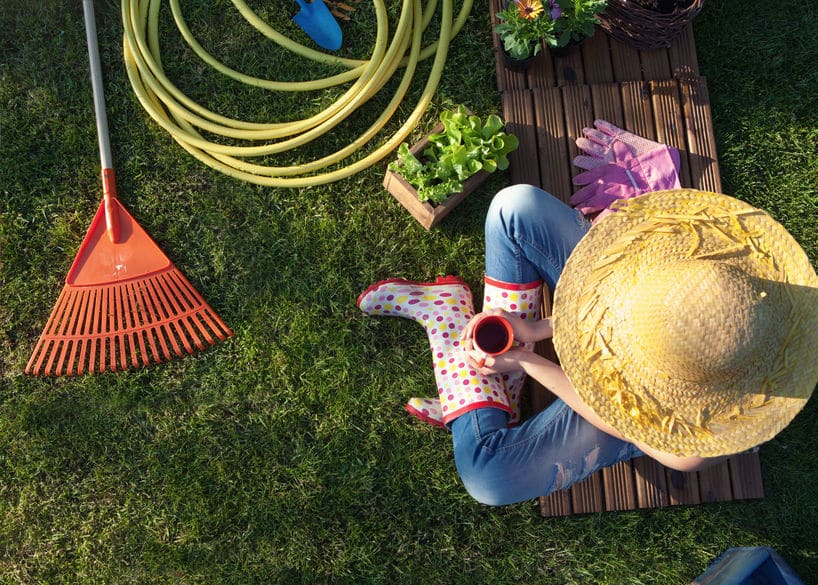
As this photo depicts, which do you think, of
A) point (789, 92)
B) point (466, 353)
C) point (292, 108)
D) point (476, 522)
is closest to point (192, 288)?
point (292, 108)

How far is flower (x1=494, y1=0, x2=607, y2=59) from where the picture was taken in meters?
2.74

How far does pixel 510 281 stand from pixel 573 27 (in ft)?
3.67

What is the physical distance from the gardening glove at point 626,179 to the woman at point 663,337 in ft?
1.29

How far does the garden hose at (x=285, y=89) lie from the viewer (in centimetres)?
299

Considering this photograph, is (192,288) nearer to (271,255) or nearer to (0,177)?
(271,255)

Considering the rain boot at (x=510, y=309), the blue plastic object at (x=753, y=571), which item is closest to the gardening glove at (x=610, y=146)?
the rain boot at (x=510, y=309)

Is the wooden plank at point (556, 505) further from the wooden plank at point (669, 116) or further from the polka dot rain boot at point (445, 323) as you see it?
the wooden plank at point (669, 116)

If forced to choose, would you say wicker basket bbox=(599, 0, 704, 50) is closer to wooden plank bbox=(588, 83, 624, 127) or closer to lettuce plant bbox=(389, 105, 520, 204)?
wooden plank bbox=(588, 83, 624, 127)

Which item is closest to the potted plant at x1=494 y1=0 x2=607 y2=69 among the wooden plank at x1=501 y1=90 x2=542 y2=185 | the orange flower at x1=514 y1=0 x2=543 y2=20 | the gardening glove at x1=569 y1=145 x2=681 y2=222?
the orange flower at x1=514 y1=0 x2=543 y2=20

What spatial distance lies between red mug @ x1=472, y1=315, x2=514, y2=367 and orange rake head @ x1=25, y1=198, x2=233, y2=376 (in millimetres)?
1243

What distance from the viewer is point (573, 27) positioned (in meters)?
2.80

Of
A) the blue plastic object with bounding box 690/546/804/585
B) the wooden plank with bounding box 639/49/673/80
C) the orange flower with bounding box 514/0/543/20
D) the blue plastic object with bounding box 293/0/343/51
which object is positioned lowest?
the blue plastic object with bounding box 690/546/804/585

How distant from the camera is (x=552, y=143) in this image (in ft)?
10.00

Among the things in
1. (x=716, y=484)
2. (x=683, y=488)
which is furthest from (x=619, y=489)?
(x=716, y=484)
